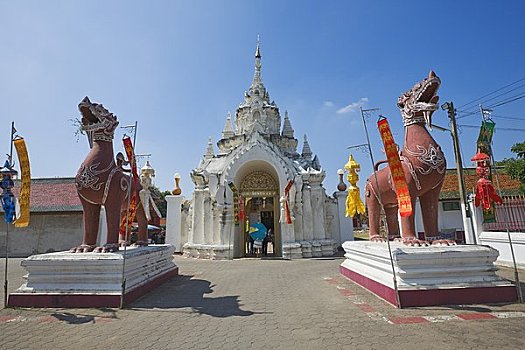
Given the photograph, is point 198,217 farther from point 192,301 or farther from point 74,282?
point 74,282

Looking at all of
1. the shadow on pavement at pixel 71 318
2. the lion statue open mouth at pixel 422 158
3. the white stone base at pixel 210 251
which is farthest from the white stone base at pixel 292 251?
the shadow on pavement at pixel 71 318

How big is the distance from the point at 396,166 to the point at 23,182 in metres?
8.24

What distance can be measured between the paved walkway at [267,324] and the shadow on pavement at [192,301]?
0.07ft

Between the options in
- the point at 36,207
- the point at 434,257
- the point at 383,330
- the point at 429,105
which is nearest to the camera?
the point at 383,330

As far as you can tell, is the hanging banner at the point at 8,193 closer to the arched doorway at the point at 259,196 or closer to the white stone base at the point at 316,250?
the arched doorway at the point at 259,196

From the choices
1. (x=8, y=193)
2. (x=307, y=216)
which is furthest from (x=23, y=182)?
(x=307, y=216)

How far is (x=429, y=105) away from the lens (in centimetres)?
657

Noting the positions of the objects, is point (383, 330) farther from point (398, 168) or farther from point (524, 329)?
point (398, 168)

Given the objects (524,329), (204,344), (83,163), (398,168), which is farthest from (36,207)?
(524,329)

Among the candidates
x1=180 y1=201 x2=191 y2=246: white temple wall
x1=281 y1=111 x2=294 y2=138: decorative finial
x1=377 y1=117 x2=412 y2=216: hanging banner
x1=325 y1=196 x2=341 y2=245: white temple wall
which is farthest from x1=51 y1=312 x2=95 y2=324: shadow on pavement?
x1=281 y1=111 x2=294 y2=138: decorative finial

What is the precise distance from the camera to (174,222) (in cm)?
1867

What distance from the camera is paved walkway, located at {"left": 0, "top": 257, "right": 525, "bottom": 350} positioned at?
4051 millimetres

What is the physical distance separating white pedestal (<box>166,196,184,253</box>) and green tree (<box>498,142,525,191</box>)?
1844 centimetres

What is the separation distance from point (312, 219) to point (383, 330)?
37.9ft
